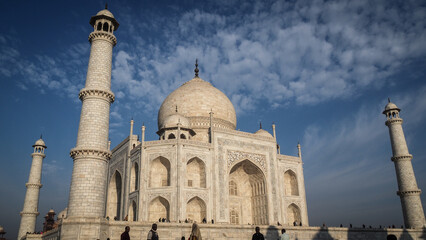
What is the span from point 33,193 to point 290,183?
60.2 ft

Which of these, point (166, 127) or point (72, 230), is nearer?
point (72, 230)

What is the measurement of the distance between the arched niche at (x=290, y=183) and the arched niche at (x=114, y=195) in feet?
39.8

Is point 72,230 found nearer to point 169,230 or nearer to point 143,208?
point 169,230

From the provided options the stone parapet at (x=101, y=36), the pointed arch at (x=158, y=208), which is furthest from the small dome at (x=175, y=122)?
the stone parapet at (x=101, y=36)

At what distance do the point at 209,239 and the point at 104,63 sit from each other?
28.8 feet

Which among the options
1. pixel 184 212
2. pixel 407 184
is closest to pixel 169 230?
pixel 184 212

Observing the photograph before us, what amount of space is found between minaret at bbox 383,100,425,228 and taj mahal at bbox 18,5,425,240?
0.06 m

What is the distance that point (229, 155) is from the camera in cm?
2277

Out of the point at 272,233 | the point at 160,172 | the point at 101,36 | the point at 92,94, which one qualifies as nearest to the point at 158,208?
the point at 160,172

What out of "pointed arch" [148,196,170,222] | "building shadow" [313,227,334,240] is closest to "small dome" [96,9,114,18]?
"pointed arch" [148,196,170,222]

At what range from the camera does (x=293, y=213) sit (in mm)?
25078

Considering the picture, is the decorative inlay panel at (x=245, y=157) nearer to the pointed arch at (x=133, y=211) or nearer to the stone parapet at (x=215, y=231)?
the pointed arch at (x=133, y=211)

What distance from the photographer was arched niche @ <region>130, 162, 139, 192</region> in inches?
844

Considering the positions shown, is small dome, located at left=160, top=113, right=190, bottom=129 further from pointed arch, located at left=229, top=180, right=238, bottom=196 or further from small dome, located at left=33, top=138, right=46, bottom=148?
small dome, located at left=33, top=138, right=46, bottom=148
